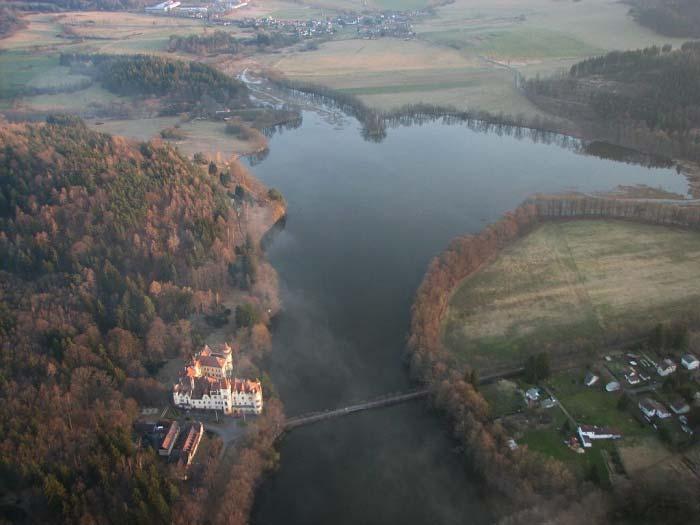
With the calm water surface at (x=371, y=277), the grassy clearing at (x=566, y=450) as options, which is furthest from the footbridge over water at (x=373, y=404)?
the grassy clearing at (x=566, y=450)

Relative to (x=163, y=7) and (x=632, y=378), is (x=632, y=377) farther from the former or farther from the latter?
(x=163, y=7)

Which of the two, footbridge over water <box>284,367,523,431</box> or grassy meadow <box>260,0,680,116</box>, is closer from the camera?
footbridge over water <box>284,367,523,431</box>

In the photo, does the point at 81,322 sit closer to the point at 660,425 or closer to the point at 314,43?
the point at 660,425

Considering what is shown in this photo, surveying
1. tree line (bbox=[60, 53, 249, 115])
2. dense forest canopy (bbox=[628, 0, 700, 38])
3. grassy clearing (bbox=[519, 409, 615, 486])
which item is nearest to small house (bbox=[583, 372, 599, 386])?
grassy clearing (bbox=[519, 409, 615, 486])

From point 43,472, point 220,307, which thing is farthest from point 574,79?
point 43,472

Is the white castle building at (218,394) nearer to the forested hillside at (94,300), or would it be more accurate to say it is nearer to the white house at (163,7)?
the forested hillside at (94,300)

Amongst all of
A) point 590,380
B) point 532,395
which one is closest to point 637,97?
point 590,380

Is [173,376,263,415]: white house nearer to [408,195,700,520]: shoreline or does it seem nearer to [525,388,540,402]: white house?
[408,195,700,520]: shoreline
